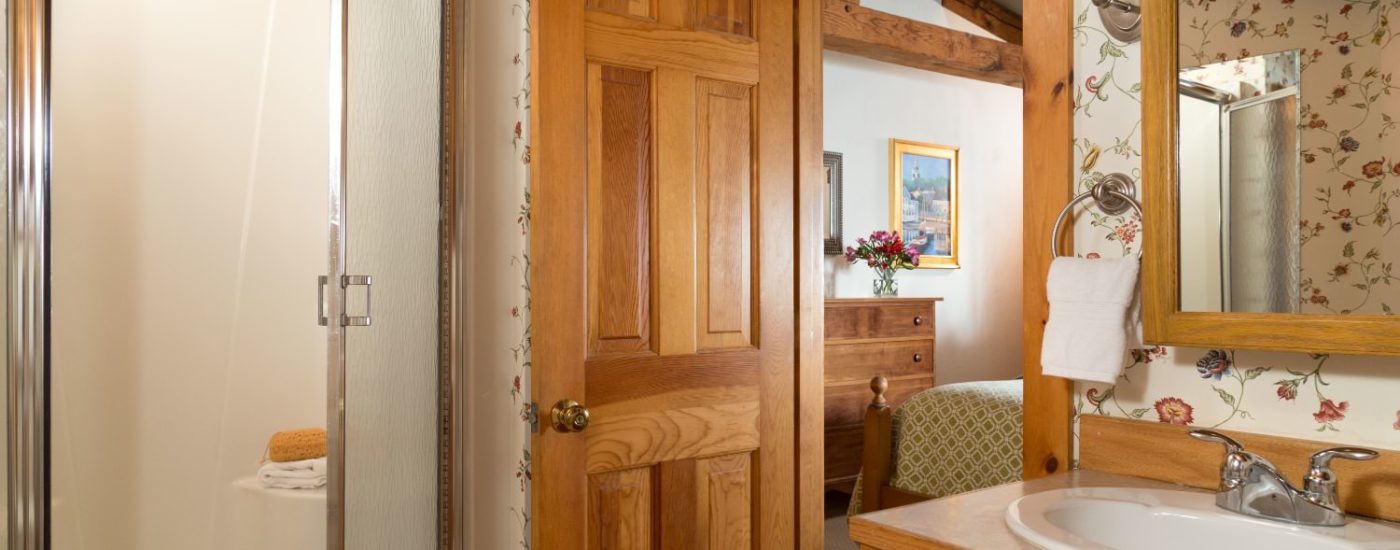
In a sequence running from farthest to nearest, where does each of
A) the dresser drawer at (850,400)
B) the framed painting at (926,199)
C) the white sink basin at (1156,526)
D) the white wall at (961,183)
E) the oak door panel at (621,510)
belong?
1. the framed painting at (926,199)
2. the white wall at (961,183)
3. the dresser drawer at (850,400)
4. the oak door panel at (621,510)
5. the white sink basin at (1156,526)

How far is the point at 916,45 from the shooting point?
536cm

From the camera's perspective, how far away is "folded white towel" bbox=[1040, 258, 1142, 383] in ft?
4.52

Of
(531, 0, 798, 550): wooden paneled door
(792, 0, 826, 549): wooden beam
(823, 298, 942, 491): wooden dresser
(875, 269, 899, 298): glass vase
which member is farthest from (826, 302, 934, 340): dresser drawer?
(531, 0, 798, 550): wooden paneled door

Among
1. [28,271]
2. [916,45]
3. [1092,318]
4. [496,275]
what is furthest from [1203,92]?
[916,45]

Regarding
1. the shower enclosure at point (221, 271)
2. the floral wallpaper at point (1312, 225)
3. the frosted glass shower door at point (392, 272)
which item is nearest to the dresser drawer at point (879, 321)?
the shower enclosure at point (221, 271)

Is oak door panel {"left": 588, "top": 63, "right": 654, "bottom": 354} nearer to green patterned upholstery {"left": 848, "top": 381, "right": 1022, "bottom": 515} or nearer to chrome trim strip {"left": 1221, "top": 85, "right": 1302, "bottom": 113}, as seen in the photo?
chrome trim strip {"left": 1221, "top": 85, "right": 1302, "bottom": 113}

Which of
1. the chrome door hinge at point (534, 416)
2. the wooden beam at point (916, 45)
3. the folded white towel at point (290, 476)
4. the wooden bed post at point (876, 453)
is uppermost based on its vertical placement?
the wooden beam at point (916, 45)

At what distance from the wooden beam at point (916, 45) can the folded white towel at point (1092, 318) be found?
11.1ft

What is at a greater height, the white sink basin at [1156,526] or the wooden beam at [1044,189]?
the wooden beam at [1044,189]

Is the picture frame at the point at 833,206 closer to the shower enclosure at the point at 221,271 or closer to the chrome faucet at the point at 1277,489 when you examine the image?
the shower enclosure at the point at 221,271

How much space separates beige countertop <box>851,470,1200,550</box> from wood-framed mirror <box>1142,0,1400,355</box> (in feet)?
0.78

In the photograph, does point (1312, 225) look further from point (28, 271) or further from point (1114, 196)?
point (28, 271)

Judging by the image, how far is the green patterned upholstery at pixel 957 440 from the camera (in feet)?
11.4

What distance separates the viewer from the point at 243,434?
2.64 m
